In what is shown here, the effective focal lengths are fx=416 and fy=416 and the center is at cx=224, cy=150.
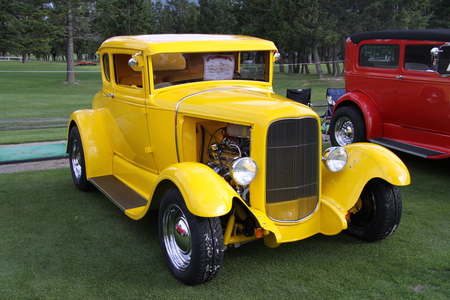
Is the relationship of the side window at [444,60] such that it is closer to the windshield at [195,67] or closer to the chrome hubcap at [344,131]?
the chrome hubcap at [344,131]

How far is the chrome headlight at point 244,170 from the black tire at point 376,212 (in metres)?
1.28

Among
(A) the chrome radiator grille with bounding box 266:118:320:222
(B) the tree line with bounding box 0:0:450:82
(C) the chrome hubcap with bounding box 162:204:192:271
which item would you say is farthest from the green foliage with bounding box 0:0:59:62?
(A) the chrome radiator grille with bounding box 266:118:320:222

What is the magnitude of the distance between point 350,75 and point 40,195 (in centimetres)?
556

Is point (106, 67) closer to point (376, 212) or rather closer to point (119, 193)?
point (119, 193)

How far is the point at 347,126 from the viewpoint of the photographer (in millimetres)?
7527

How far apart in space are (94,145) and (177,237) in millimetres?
2346

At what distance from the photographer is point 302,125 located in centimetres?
335

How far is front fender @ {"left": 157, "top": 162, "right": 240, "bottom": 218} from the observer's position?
117 inches

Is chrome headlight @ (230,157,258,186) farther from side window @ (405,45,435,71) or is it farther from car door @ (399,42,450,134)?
side window @ (405,45,435,71)

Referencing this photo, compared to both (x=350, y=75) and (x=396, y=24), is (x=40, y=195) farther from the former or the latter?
(x=396, y=24)

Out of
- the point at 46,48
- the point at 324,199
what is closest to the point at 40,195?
the point at 324,199

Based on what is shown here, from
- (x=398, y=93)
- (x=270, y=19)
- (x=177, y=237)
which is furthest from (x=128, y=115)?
(x=270, y=19)

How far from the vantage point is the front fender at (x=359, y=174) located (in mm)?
3625

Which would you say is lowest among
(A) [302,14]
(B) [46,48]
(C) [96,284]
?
(C) [96,284]
